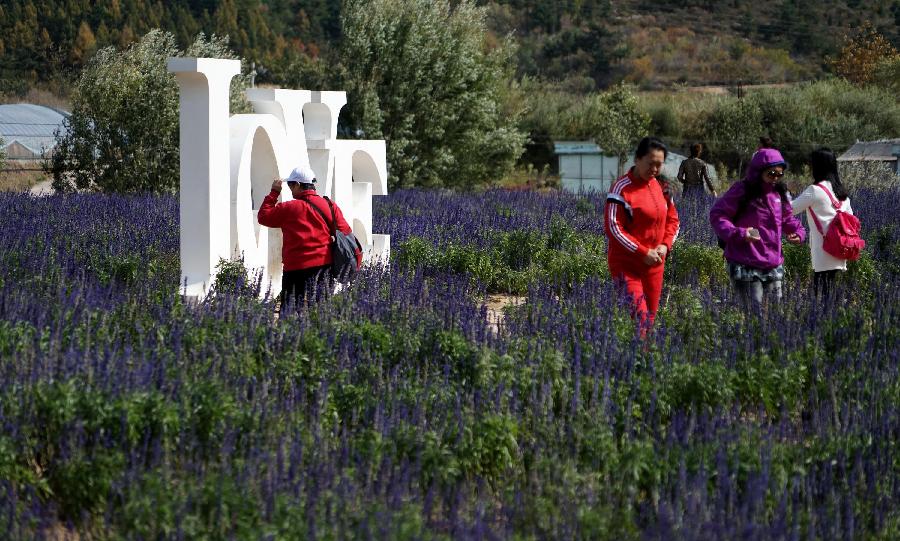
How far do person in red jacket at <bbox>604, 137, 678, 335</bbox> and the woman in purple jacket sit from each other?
0.38m

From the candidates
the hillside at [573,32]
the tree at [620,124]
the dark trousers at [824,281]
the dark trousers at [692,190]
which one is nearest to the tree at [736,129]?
the tree at [620,124]

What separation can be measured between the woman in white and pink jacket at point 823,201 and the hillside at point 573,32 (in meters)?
54.5

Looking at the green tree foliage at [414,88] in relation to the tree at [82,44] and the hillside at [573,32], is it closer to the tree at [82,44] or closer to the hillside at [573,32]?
the hillside at [573,32]

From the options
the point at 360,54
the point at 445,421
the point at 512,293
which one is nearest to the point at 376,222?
the point at 512,293

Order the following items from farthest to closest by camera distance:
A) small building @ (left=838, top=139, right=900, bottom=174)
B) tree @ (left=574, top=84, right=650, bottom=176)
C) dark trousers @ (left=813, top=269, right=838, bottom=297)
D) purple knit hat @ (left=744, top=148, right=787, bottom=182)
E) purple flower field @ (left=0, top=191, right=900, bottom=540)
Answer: tree @ (left=574, top=84, right=650, bottom=176) → small building @ (left=838, top=139, right=900, bottom=174) → dark trousers @ (left=813, top=269, right=838, bottom=297) → purple knit hat @ (left=744, top=148, right=787, bottom=182) → purple flower field @ (left=0, top=191, right=900, bottom=540)

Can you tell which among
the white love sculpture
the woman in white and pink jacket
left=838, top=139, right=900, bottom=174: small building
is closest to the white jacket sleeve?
the woman in white and pink jacket

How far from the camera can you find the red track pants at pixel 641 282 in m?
7.16

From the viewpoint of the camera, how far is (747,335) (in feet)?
22.0

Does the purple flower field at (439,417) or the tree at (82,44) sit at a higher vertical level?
the tree at (82,44)

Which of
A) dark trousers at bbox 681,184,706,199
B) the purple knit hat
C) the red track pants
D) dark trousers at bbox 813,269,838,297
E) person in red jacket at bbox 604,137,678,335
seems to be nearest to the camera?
person in red jacket at bbox 604,137,678,335

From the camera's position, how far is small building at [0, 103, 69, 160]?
122 ft

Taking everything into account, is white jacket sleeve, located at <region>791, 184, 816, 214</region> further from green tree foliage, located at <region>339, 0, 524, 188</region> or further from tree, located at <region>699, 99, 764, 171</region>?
tree, located at <region>699, 99, 764, 171</region>

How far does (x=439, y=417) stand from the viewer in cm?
503

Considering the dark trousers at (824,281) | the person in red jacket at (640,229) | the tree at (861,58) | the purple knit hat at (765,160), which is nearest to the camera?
the person in red jacket at (640,229)
